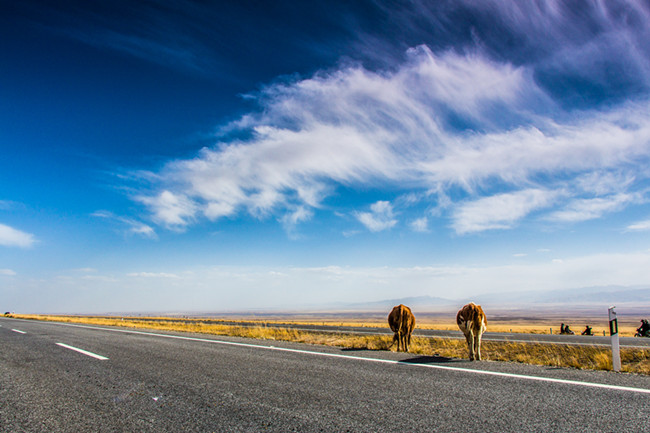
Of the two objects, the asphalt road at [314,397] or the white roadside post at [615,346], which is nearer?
the asphalt road at [314,397]

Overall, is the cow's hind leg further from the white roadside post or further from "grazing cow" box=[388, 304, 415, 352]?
"grazing cow" box=[388, 304, 415, 352]

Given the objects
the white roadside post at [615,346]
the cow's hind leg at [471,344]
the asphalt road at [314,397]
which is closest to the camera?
the asphalt road at [314,397]

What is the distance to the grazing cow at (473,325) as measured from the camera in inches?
332

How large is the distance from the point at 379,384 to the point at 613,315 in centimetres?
554

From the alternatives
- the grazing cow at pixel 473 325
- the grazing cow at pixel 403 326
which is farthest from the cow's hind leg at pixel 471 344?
the grazing cow at pixel 403 326

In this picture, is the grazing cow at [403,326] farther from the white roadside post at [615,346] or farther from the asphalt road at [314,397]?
the white roadside post at [615,346]

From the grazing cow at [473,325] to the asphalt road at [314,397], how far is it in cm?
119

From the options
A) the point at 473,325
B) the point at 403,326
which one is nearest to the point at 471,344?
the point at 473,325

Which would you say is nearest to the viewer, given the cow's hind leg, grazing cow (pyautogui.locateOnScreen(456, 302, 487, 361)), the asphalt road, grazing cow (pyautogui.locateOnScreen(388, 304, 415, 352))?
the asphalt road

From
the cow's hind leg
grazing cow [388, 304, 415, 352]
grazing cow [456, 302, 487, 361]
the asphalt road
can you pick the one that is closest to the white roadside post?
the asphalt road

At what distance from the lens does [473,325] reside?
28.6 feet

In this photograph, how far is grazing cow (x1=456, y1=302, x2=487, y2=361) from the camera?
845 cm

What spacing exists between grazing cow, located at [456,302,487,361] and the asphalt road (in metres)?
1.19

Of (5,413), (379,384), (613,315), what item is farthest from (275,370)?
(613,315)
